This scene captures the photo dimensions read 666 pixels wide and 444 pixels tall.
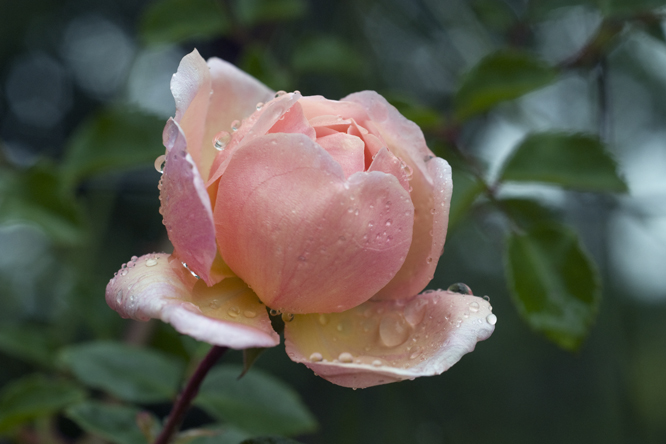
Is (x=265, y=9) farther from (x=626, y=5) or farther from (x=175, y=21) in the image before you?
(x=626, y=5)

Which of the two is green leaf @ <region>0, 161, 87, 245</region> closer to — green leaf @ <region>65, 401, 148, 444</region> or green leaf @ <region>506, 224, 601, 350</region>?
green leaf @ <region>65, 401, 148, 444</region>

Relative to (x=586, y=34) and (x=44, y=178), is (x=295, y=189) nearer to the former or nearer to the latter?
(x=44, y=178)

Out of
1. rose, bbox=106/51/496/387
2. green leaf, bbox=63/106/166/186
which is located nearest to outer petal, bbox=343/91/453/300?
rose, bbox=106/51/496/387

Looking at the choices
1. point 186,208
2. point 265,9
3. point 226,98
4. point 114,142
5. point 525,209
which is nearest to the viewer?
point 186,208

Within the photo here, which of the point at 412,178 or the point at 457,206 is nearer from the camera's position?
the point at 412,178

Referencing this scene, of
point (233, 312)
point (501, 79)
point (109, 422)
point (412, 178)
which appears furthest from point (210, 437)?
point (501, 79)

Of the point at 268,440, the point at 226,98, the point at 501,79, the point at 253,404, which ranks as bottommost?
the point at 253,404

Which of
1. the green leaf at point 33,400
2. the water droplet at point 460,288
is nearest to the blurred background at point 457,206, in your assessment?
the green leaf at point 33,400
